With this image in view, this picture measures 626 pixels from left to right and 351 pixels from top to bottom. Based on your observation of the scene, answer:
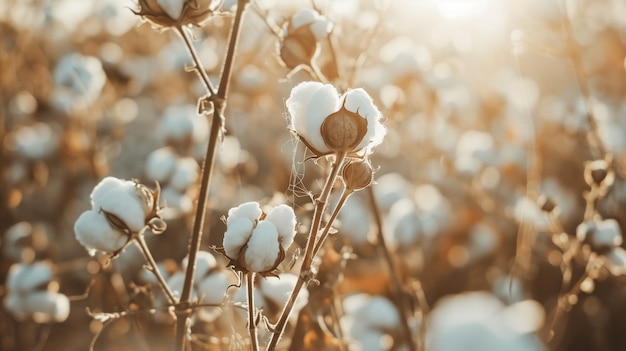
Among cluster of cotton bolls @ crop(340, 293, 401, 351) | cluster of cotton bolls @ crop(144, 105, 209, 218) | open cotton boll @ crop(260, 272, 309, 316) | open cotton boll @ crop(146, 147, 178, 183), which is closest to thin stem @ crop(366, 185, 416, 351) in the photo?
cluster of cotton bolls @ crop(340, 293, 401, 351)

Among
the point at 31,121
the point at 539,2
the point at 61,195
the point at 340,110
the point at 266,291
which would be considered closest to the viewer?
the point at 340,110

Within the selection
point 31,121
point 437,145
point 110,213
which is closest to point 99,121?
point 31,121

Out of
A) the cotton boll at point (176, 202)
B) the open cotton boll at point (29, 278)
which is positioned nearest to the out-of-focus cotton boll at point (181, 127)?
the cotton boll at point (176, 202)

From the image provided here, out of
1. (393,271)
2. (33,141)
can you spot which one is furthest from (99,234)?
(33,141)

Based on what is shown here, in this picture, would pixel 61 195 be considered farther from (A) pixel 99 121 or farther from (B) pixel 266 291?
(B) pixel 266 291

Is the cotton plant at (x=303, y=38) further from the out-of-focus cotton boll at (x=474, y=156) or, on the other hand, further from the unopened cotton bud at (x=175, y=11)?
the out-of-focus cotton boll at (x=474, y=156)
